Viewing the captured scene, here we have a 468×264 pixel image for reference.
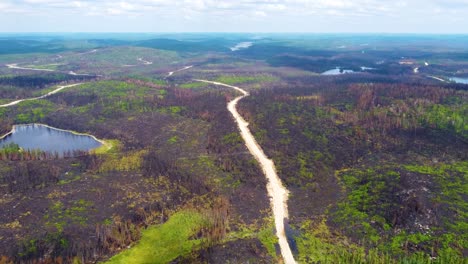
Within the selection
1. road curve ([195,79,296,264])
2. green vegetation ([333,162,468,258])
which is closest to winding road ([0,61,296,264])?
road curve ([195,79,296,264])

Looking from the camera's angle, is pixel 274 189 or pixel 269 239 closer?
pixel 269 239

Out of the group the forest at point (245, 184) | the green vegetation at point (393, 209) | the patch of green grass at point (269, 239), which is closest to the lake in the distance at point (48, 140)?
the forest at point (245, 184)

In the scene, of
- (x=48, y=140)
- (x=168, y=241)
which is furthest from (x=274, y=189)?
(x=48, y=140)

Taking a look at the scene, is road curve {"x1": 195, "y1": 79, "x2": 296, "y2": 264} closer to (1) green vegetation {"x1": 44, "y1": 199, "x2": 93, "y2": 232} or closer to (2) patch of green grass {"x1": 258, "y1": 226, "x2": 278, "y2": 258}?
(2) patch of green grass {"x1": 258, "y1": 226, "x2": 278, "y2": 258}

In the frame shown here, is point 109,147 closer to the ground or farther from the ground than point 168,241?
farther from the ground

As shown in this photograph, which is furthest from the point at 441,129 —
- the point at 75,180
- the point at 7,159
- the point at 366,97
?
the point at 7,159

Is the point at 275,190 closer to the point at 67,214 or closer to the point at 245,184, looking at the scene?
the point at 245,184
